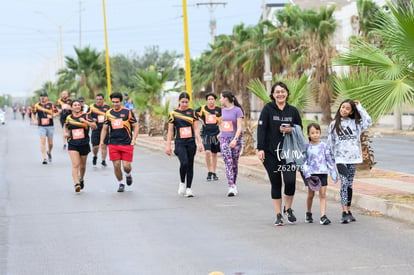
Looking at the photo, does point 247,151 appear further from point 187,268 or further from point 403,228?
point 187,268

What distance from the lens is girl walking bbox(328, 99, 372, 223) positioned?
10602 millimetres

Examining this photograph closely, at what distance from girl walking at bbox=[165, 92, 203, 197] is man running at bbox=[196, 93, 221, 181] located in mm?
2453

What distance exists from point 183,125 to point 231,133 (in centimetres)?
93

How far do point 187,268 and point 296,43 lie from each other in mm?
37313

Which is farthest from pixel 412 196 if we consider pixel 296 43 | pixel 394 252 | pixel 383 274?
pixel 296 43

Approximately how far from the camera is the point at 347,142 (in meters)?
10.6

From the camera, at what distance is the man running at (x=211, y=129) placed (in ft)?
54.3

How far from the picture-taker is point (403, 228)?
9961 mm

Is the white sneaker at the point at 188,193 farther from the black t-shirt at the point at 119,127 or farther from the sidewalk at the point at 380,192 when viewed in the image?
the sidewalk at the point at 380,192

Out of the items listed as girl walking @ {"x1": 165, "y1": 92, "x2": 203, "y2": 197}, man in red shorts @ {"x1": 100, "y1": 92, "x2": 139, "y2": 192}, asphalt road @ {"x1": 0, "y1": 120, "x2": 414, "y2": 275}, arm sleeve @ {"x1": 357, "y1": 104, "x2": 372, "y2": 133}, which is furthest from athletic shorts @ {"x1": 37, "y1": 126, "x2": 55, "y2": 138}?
arm sleeve @ {"x1": 357, "y1": 104, "x2": 372, "y2": 133}

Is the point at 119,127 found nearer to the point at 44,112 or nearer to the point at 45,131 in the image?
the point at 44,112

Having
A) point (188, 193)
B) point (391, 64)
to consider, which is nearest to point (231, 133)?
point (188, 193)

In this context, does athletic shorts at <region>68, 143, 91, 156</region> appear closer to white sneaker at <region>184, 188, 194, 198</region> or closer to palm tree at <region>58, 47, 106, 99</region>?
white sneaker at <region>184, 188, 194, 198</region>

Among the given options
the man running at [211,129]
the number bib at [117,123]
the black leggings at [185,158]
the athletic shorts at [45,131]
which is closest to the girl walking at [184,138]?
the black leggings at [185,158]
